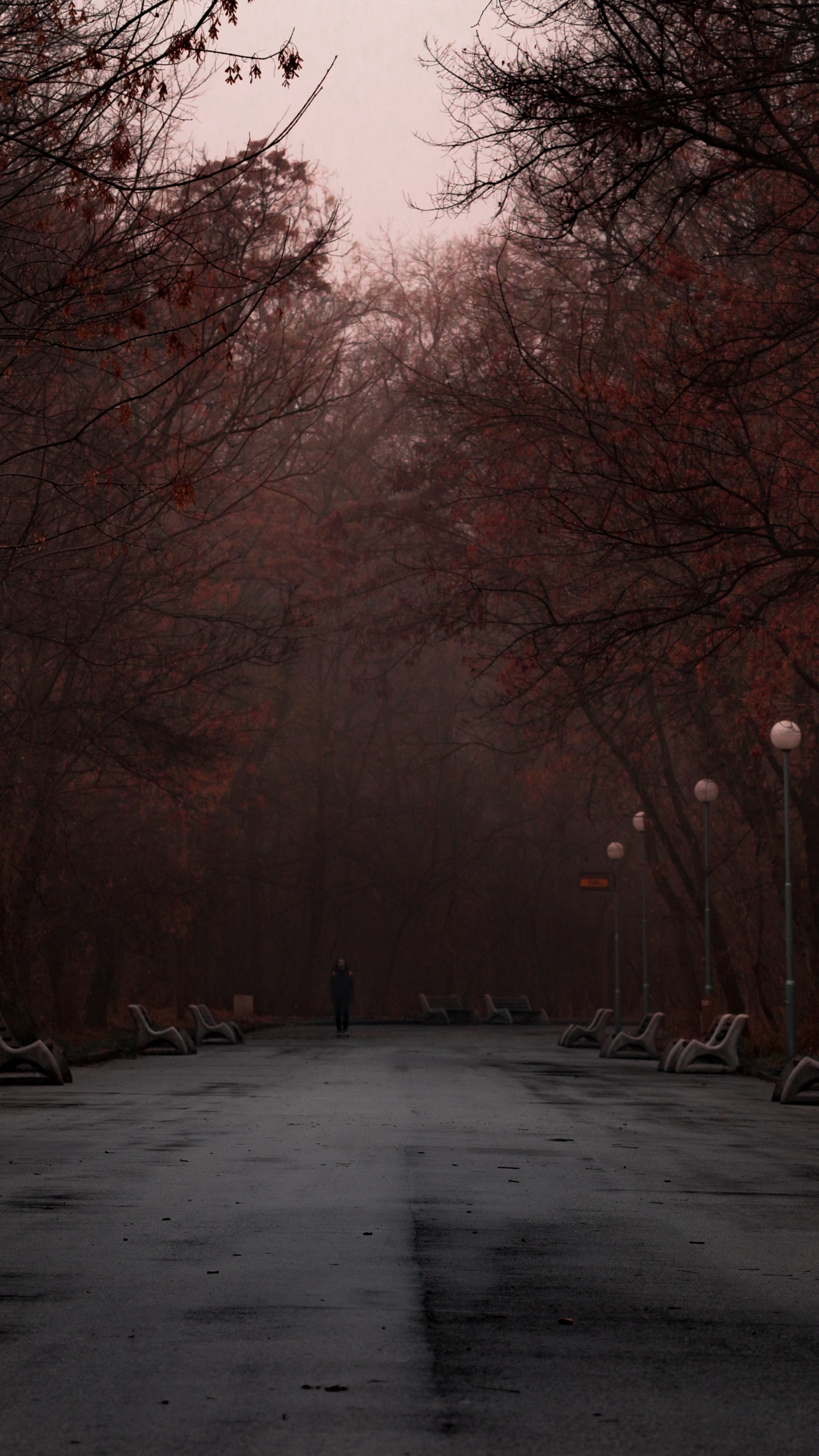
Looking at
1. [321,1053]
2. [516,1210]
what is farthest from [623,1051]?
[516,1210]

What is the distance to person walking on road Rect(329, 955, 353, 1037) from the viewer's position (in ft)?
148

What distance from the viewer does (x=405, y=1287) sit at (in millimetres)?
7441

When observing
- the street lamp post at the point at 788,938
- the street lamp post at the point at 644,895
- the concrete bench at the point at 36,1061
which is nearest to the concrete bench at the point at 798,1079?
the street lamp post at the point at 788,938

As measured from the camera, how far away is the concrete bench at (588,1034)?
38.5 m

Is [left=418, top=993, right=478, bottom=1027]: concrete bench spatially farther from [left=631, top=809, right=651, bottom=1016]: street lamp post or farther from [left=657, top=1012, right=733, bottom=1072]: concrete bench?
[left=657, top=1012, right=733, bottom=1072]: concrete bench

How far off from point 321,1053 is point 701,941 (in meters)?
20.1

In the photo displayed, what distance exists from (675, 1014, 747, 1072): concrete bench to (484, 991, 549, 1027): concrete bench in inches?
1222

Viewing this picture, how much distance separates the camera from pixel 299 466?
56.6m

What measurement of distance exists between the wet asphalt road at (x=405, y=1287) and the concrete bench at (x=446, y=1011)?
4180cm

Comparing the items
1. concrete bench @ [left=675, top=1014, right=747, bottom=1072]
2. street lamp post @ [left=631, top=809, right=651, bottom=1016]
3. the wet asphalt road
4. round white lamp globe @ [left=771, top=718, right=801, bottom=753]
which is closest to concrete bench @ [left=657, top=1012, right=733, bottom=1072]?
concrete bench @ [left=675, top=1014, right=747, bottom=1072]

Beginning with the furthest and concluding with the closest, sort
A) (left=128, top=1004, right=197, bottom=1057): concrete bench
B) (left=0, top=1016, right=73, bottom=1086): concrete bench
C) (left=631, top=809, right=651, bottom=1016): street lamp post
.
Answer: (left=631, top=809, right=651, bottom=1016): street lamp post
(left=128, top=1004, right=197, bottom=1057): concrete bench
(left=0, top=1016, right=73, bottom=1086): concrete bench

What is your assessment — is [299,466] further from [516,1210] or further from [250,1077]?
[516,1210]

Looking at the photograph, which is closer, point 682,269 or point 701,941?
point 682,269

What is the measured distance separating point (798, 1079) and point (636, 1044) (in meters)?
12.5
